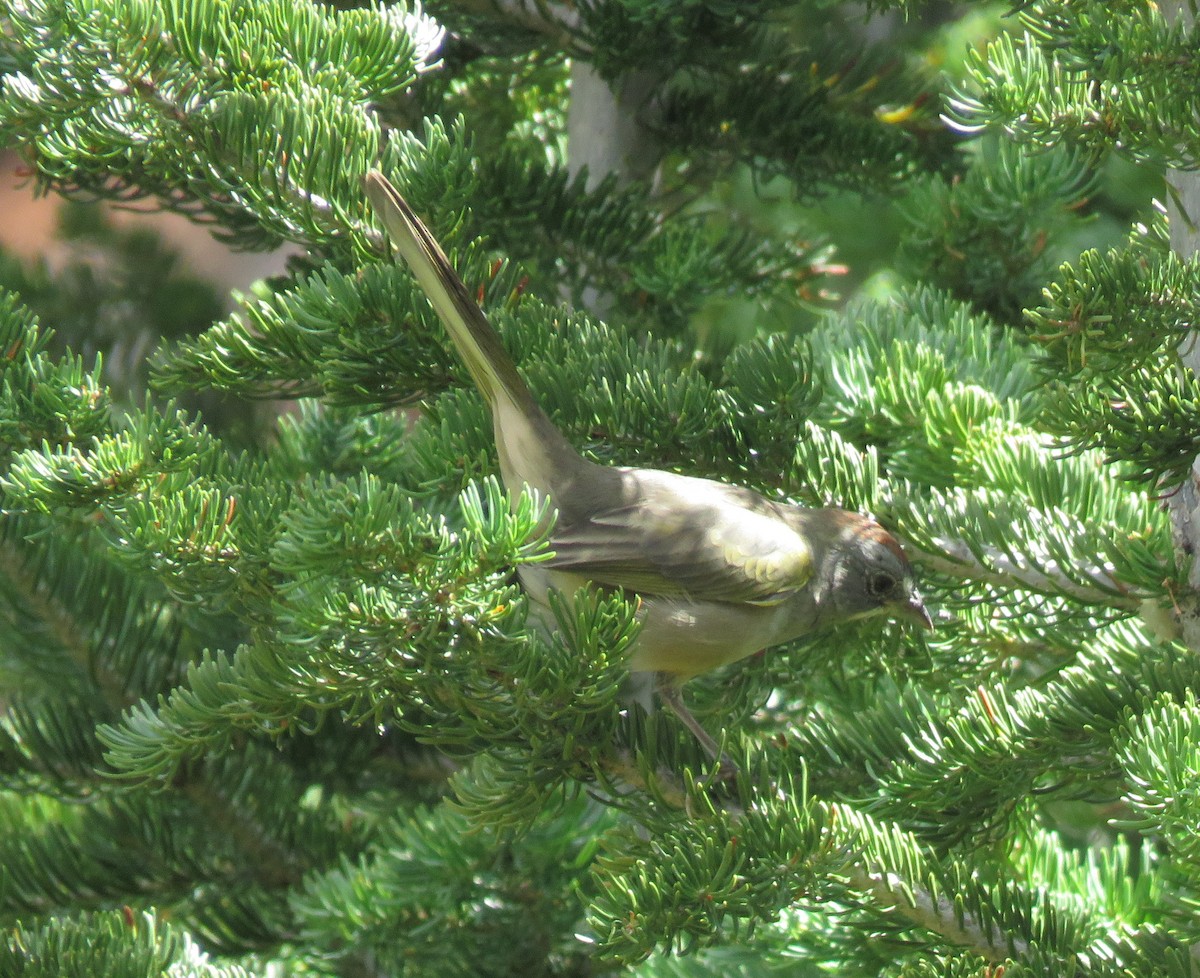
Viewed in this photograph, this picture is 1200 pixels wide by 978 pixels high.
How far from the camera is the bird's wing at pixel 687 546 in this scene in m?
1.95

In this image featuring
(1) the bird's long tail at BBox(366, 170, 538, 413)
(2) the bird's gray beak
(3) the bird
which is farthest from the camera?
(2) the bird's gray beak

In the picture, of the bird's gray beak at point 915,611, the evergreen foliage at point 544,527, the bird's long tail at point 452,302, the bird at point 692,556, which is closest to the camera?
the evergreen foliage at point 544,527

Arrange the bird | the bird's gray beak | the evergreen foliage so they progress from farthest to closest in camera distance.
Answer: the bird's gray beak → the bird → the evergreen foliage

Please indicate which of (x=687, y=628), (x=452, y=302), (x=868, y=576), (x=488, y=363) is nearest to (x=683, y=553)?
(x=687, y=628)

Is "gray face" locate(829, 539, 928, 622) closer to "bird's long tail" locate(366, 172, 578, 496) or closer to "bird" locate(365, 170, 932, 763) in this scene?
"bird" locate(365, 170, 932, 763)

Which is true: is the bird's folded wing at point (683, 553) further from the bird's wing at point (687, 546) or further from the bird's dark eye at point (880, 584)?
the bird's dark eye at point (880, 584)

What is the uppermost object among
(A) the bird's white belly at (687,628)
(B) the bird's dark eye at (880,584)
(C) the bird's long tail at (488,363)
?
(B) the bird's dark eye at (880,584)

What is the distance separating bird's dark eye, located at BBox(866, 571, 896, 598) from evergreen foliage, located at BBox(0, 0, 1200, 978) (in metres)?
0.07

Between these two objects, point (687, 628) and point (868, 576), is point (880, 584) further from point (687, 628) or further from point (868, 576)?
point (687, 628)

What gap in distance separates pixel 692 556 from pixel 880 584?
35 centimetres

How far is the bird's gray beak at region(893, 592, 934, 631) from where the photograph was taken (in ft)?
6.70

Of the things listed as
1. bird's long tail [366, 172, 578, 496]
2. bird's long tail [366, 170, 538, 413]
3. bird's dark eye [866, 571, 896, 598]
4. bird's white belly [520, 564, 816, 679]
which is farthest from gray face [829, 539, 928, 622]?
bird's long tail [366, 170, 538, 413]

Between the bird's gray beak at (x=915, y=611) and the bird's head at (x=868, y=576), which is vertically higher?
the bird's head at (x=868, y=576)

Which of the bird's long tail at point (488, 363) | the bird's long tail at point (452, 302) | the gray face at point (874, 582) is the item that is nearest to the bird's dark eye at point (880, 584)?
the gray face at point (874, 582)
